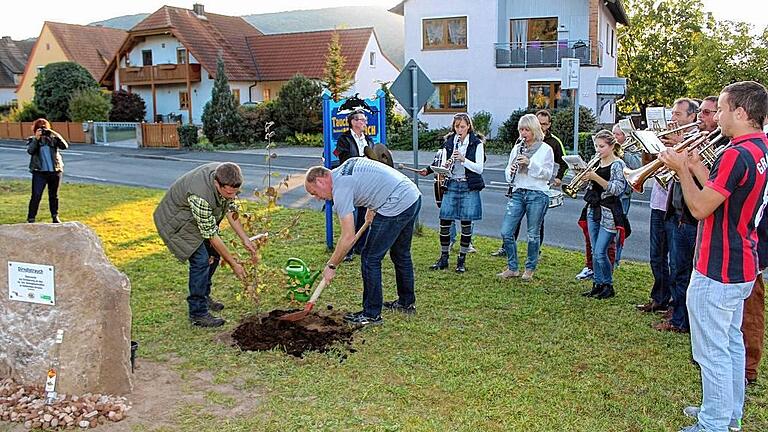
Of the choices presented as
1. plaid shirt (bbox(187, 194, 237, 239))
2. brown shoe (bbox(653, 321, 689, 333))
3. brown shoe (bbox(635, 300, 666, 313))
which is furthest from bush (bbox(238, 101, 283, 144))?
brown shoe (bbox(653, 321, 689, 333))

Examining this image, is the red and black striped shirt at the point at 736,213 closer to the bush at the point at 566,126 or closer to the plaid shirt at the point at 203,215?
the plaid shirt at the point at 203,215

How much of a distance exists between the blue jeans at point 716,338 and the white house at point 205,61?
35287 mm

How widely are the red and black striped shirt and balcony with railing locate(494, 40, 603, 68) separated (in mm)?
26457

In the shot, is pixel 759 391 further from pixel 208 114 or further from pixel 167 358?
pixel 208 114

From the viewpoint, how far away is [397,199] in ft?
20.3

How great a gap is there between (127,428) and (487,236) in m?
7.42

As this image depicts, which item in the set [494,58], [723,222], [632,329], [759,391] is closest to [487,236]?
[632,329]

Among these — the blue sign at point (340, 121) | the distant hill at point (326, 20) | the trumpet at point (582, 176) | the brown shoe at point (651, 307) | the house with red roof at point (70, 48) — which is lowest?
the brown shoe at point (651, 307)

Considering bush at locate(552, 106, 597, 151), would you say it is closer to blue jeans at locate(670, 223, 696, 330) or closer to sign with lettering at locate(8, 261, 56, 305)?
blue jeans at locate(670, 223, 696, 330)

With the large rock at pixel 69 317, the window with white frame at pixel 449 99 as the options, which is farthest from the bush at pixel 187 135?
the large rock at pixel 69 317

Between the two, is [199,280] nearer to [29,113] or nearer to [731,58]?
[731,58]

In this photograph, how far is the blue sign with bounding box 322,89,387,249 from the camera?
30.4 feet

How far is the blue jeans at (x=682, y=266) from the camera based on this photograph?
230 inches

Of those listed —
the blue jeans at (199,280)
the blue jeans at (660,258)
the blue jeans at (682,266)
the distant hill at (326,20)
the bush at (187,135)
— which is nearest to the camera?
the blue jeans at (682,266)
